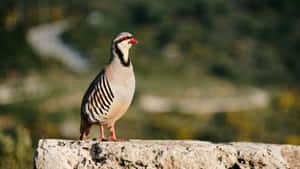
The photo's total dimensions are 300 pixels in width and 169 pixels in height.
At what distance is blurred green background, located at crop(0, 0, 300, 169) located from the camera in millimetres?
21125

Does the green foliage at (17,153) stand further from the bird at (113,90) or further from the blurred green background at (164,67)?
the bird at (113,90)

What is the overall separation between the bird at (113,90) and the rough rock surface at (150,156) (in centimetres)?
59

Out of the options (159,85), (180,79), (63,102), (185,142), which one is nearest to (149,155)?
(185,142)

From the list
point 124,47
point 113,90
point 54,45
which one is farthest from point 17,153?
point 54,45

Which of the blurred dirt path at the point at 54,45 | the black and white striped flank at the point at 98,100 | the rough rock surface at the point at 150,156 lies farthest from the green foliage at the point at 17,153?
the blurred dirt path at the point at 54,45

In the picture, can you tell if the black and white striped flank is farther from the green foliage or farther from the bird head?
the green foliage

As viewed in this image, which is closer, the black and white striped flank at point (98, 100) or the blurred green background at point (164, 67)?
the black and white striped flank at point (98, 100)

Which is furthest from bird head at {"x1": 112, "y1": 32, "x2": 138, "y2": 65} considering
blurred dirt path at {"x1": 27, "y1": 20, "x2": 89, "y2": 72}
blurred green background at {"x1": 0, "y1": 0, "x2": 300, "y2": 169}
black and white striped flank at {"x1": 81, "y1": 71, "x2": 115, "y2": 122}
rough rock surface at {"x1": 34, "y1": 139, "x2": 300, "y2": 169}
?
blurred dirt path at {"x1": 27, "y1": 20, "x2": 89, "y2": 72}

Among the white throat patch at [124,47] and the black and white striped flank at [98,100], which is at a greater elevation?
the white throat patch at [124,47]

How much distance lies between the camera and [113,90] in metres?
5.02

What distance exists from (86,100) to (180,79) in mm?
32691

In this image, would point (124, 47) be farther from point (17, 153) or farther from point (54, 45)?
point (54, 45)

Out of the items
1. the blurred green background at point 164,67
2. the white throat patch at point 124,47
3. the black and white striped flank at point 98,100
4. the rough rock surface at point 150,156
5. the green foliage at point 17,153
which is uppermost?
the blurred green background at point 164,67

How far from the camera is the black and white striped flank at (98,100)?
5.04m
